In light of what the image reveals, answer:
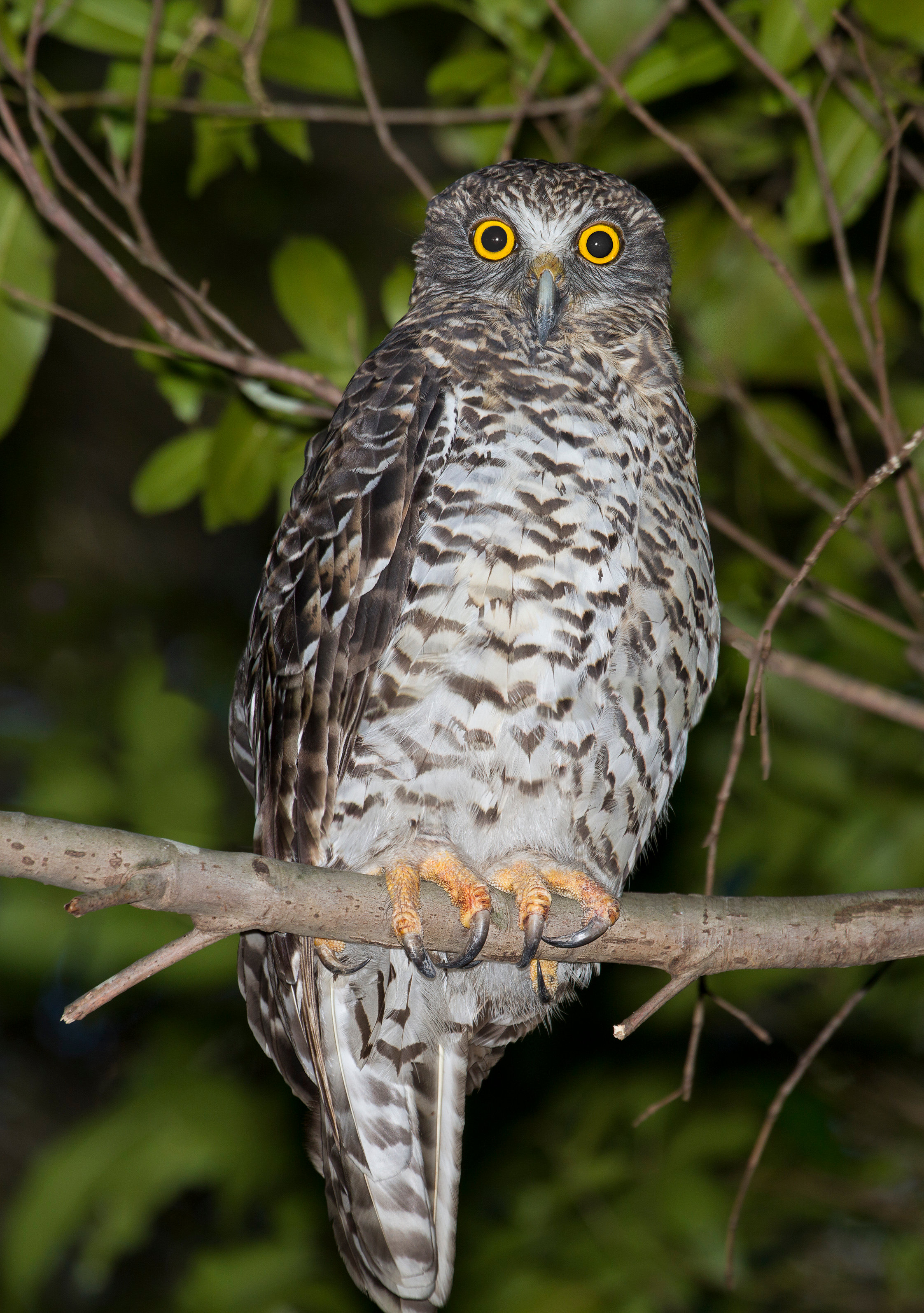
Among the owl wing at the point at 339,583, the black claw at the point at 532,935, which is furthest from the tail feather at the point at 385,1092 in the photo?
the black claw at the point at 532,935

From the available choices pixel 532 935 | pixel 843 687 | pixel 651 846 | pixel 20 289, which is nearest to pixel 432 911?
pixel 532 935

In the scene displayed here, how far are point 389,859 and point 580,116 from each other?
240 cm

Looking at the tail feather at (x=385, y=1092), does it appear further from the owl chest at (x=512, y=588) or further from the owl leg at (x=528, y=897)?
the owl chest at (x=512, y=588)

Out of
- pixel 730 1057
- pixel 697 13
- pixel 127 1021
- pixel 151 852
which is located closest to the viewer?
pixel 151 852

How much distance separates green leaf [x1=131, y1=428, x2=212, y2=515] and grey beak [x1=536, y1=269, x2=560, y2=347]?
108 centimetres

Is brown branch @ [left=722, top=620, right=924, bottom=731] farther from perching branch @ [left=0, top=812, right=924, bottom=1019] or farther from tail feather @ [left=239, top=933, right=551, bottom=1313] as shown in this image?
tail feather @ [left=239, top=933, right=551, bottom=1313]

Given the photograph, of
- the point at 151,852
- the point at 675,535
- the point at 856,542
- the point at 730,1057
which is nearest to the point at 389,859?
the point at 151,852

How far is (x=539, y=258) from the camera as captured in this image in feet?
9.69

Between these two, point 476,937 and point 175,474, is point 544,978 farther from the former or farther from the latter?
point 175,474

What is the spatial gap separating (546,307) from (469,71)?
1.01 meters

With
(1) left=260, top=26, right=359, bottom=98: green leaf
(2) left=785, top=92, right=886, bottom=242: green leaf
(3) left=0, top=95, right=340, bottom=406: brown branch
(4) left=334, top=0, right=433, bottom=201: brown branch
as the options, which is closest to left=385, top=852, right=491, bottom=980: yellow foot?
(3) left=0, top=95, right=340, bottom=406: brown branch

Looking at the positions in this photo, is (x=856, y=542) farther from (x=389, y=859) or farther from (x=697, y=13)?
(x=389, y=859)

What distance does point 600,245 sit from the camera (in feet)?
10.0

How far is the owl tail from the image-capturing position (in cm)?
290
